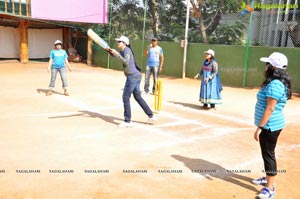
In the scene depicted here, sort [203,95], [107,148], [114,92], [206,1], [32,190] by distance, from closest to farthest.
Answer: [32,190] < [107,148] < [203,95] < [114,92] < [206,1]

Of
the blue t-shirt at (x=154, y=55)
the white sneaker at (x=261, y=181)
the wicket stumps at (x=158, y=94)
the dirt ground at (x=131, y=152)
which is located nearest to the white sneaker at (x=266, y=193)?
the dirt ground at (x=131, y=152)

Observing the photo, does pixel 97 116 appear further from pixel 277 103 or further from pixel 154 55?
pixel 277 103

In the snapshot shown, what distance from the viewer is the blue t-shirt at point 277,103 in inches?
146

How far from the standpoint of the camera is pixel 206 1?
20.8 meters

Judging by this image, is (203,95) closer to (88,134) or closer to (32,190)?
(88,134)

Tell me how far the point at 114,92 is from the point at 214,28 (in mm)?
12664

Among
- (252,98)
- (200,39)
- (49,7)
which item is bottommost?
(252,98)

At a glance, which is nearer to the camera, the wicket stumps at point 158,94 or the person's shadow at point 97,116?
the person's shadow at point 97,116

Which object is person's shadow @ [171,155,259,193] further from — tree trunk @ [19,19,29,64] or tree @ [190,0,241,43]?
tree trunk @ [19,19,29,64]

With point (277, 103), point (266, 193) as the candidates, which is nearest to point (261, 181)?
point (266, 193)

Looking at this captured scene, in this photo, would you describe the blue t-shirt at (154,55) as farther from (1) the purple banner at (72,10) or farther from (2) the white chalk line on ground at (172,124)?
(1) the purple banner at (72,10)

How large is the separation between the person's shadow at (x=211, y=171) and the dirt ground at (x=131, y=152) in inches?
0.5

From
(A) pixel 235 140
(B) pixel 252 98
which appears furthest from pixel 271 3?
(A) pixel 235 140

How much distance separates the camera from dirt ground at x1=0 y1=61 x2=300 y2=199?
4086mm
